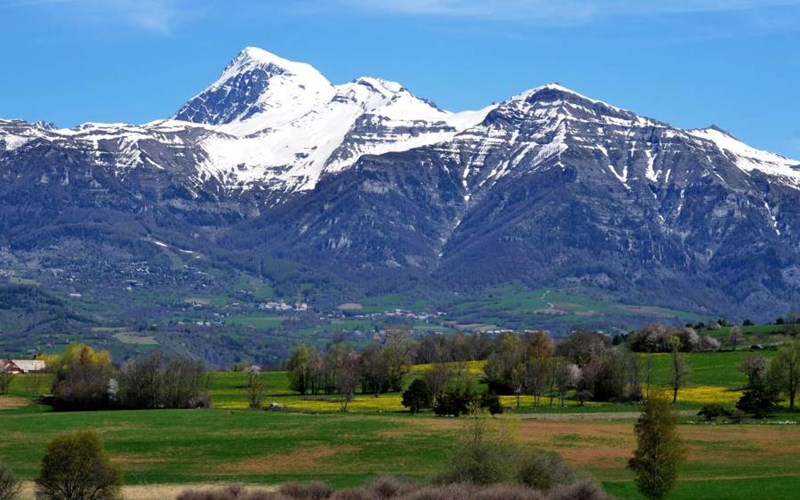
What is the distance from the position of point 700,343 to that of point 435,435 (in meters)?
91.2

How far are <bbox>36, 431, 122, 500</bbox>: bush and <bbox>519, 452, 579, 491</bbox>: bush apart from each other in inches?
805

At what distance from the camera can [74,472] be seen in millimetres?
64125

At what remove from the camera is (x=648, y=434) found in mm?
66688

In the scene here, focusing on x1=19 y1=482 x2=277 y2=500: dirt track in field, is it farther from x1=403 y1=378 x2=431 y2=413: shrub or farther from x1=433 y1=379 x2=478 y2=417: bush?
x1=403 y1=378 x2=431 y2=413: shrub

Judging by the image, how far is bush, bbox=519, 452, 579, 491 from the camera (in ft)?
212

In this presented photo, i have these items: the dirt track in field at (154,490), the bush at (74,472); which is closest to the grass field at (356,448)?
the dirt track in field at (154,490)

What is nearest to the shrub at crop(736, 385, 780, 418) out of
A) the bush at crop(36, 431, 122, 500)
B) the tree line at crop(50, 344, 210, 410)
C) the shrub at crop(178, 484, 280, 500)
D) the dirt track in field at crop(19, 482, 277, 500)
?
the tree line at crop(50, 344, 210, 410)

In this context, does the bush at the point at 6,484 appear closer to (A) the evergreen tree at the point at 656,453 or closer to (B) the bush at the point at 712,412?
(A) the evergreen tree at the point at 656,453

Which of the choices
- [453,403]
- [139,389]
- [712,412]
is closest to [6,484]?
[453,403]

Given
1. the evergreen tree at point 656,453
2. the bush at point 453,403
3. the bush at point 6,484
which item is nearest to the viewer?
the bush at point 6,484

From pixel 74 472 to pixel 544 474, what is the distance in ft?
75.9

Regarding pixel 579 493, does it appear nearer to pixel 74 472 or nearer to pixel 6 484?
pixel 74 472

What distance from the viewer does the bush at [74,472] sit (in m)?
64.1

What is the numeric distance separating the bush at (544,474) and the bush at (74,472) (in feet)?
67.1
